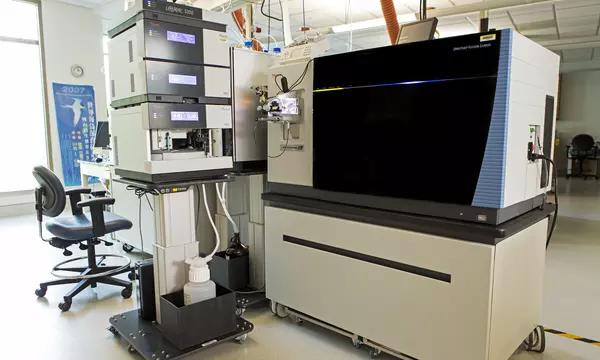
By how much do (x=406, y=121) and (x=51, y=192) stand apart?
2414 millimetres

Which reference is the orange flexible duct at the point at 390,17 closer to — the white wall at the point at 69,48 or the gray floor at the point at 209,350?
the gray floor at the point at 209,350

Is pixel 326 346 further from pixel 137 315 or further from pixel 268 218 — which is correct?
pixel 137 315

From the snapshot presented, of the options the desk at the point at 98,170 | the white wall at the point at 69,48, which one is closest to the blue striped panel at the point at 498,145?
the desk at the point at 98,170

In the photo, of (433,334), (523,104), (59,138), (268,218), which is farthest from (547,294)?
(59,138)

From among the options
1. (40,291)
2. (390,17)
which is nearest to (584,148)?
(390,17)

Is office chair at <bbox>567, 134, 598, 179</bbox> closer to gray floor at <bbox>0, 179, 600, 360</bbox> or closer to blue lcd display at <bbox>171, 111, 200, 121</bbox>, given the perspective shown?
gray floor at <bbox>0, 179, 600, 360</bbox>

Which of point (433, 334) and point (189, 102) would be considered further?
point (189, 102)

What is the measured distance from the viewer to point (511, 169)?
1.61m

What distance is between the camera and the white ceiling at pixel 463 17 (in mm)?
5500

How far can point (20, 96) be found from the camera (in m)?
5.81

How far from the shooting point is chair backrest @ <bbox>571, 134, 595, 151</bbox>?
973 centimetres

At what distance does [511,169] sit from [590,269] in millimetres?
2614

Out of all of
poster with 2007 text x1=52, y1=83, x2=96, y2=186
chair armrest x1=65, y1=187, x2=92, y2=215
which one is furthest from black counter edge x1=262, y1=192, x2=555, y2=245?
poster with 2007 text x1=52, y1=83, x2=96, y2=186

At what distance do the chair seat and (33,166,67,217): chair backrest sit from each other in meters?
0.10
